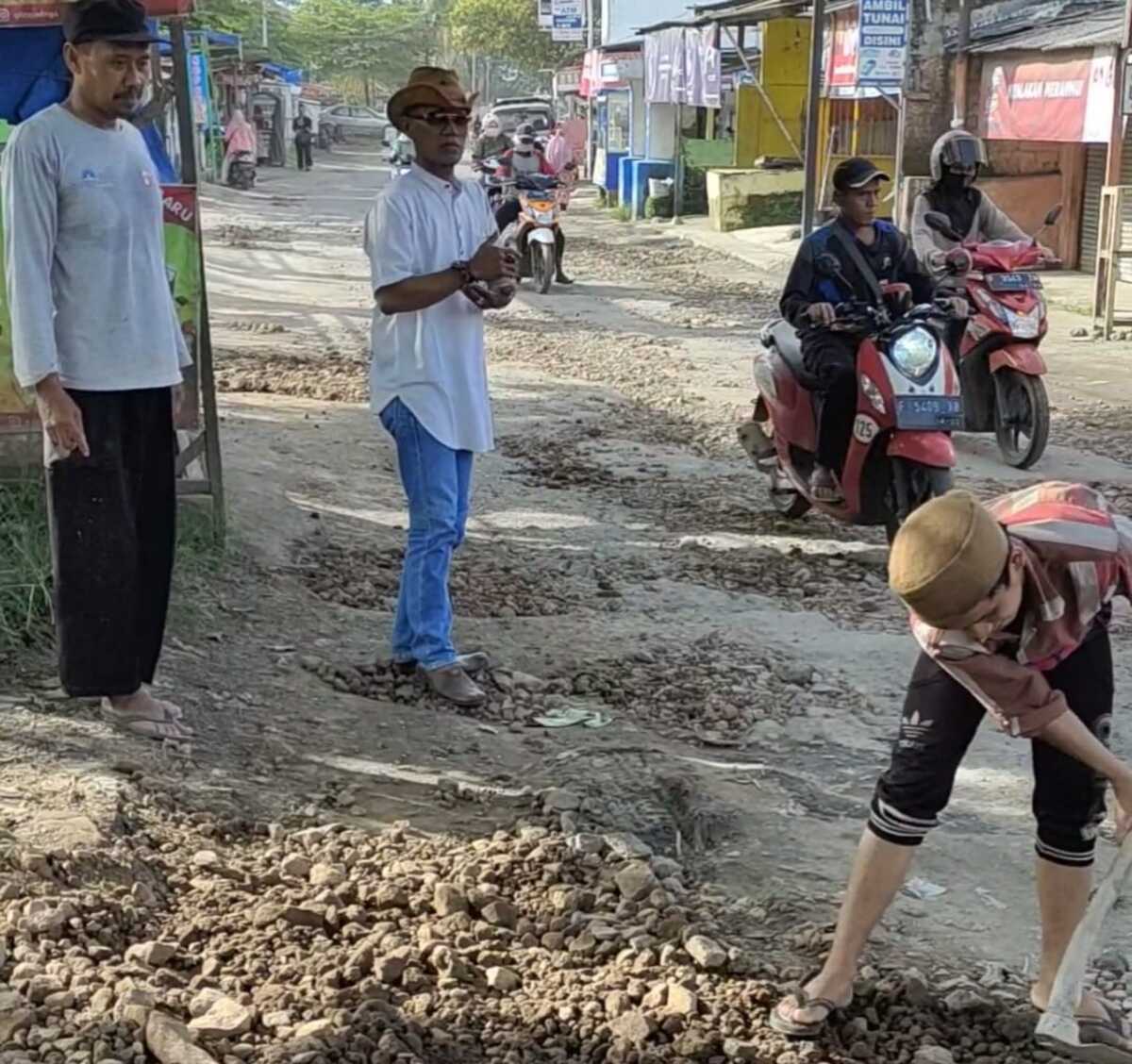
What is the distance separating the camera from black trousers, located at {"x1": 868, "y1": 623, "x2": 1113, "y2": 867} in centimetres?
300

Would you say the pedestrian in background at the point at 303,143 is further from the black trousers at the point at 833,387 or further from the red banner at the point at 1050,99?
the black trousers at the point at 833,387

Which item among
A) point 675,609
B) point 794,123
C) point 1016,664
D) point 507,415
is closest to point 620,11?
point 794,123

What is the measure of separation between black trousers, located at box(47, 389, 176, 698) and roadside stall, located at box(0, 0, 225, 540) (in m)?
1.26

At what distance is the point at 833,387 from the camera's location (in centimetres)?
656

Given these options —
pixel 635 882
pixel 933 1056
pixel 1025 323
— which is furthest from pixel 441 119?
pixel 1025 323

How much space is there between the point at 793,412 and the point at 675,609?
1317 millimetres

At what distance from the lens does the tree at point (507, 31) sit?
62781 millimetres

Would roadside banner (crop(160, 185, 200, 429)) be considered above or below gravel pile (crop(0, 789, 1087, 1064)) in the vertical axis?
above

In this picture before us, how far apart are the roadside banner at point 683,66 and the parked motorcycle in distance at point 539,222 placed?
33.2ft

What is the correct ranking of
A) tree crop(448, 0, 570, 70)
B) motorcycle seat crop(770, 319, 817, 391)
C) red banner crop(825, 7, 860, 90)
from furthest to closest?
tree crop(448, 0, 570, 70) < red banner crop(825, 7, 860, 90) < motorcycle seat crop(770, 319, 817, 391)

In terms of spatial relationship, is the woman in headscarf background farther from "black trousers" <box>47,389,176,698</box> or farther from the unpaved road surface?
"black trousers" <box>47,389,176,698</box>

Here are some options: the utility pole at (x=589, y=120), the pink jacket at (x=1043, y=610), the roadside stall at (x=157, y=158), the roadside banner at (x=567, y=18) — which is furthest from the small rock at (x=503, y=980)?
the roadside banner at (x=567, y=18)

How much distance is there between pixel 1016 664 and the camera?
109 inches

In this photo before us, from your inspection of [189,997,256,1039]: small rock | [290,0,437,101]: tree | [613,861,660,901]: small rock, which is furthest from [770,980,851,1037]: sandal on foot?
[290,0,437,101]: tree
